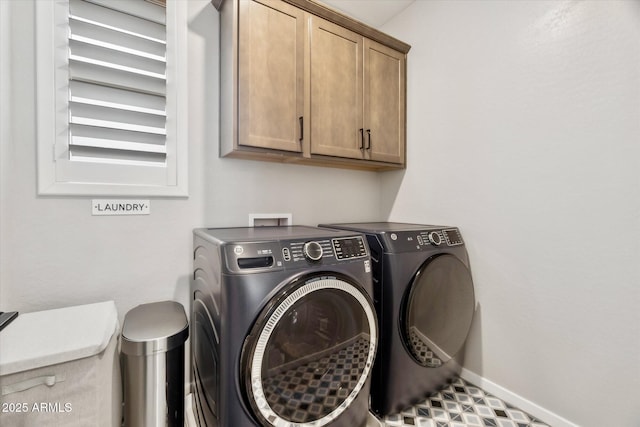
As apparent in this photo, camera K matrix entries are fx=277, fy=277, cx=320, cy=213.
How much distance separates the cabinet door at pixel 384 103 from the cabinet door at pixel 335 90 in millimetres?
84

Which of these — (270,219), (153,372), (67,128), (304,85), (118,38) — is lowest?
(153,372)

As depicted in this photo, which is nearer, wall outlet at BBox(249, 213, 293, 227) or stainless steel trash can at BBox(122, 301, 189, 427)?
stainless steel trash can at BBox(122, 301, 189, 427)

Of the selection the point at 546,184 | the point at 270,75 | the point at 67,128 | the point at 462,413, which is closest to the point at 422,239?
the point at 546,184

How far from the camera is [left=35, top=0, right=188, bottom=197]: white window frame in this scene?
1261 mm

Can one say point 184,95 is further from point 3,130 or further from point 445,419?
point 445,419

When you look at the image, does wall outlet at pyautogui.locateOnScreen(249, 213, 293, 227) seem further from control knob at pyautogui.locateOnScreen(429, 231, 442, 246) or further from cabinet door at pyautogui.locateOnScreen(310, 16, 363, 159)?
control knob at pyautogui.locateOnScreen(429, 231, 442, 246)

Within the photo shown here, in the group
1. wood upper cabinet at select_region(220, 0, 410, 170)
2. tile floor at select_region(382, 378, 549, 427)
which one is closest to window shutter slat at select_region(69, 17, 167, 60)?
wood upper cabinet at select_region(220, 0, 410, 170)

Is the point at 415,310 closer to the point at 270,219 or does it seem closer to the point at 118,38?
the point at 270,219

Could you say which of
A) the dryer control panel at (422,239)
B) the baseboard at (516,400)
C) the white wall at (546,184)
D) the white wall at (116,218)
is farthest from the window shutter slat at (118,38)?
the baseboard at (516,400)

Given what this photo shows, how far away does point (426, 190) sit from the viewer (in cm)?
206

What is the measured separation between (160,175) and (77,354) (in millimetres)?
925

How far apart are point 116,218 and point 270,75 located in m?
1.12

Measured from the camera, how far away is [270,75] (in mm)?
1530

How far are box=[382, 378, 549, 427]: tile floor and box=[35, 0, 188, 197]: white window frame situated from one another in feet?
5.71
